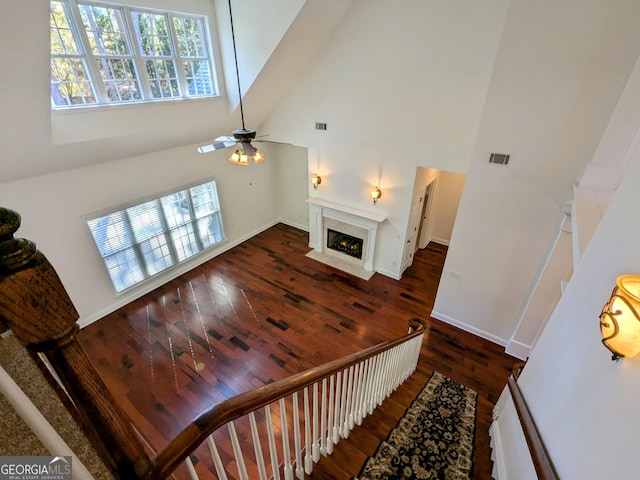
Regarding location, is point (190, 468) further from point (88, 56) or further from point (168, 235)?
point (168, 235)

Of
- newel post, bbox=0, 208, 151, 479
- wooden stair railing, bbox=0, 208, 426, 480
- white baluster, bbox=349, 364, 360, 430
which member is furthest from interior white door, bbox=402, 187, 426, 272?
newel post, bbox=0, 208, 151, 479

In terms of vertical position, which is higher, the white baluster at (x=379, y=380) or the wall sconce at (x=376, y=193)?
the wall sconce at (x=376, y=193)

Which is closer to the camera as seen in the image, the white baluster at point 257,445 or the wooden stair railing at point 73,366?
the wooden stair railing at point 73,366

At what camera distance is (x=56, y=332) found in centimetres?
57

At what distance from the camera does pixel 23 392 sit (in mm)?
562

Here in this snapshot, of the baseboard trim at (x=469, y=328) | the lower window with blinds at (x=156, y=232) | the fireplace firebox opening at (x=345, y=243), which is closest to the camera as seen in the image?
the baseboard trim at (x=469, y=328)

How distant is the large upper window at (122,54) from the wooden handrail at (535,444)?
19.8 ft

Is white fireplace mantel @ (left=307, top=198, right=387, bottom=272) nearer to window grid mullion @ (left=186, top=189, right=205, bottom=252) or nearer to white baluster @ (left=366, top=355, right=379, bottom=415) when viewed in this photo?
window grid mullion @ (left=186, top=189, right=205, bottom=252)

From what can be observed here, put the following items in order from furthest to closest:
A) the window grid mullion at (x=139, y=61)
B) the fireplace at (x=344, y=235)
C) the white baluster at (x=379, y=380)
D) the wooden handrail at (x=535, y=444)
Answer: the fireplace at (x=344, y=235) → the window grid mullion at (x=139, y=61) → the white baluster at (x=379, y=380) → the wooden handrail at (x=535, y=444)

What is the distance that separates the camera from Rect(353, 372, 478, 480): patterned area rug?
7.48ft

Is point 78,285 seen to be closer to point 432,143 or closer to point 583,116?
point 432,143

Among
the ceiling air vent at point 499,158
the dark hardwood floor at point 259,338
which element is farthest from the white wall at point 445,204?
the ceiling air vent at point 499,158

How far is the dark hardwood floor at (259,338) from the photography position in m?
4.03

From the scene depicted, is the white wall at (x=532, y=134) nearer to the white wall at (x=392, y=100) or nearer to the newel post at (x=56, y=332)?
the white wall at (x=392, y=100)
